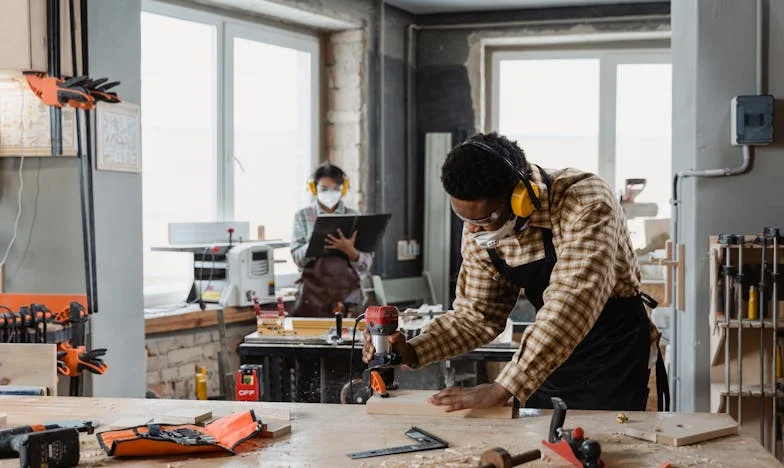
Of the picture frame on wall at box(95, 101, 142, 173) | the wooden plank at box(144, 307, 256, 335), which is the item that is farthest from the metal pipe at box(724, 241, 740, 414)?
the wooden plank at box(144, 307, 256, 335)

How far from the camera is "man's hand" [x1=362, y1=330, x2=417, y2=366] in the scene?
90.6 inches

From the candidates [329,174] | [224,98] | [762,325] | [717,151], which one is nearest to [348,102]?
[224,98]

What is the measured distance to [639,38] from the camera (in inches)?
266

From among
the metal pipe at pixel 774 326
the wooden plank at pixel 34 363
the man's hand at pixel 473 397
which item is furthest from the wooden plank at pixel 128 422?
the metal pipe at pixel 774 326

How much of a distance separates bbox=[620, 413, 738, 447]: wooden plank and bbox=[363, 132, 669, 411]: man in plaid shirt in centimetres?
25

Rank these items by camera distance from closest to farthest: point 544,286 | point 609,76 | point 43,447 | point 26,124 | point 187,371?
point 43,447 → point 544,286 → point 26,124 → point 187,371 → point 609,76

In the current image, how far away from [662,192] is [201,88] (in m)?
3.69

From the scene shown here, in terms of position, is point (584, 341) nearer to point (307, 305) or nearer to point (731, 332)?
point (731, 332)

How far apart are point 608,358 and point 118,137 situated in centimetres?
258

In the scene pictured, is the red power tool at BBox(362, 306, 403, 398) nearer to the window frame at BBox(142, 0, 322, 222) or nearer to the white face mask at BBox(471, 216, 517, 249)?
the white face mask at BBox(471, 216, 517, 249)

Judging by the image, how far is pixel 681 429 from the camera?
198 cm

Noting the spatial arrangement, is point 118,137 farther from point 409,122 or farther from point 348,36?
point 409,122

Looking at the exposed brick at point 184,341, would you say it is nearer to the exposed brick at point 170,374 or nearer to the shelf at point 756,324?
the exposed brick at point 170,374

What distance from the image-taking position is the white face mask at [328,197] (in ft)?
17.3
